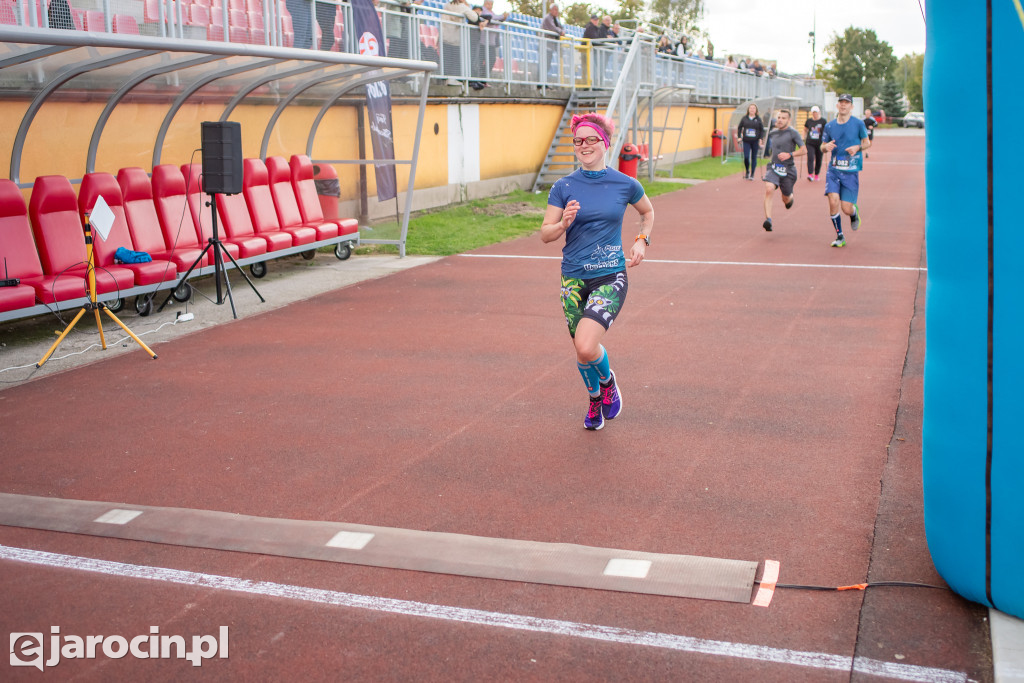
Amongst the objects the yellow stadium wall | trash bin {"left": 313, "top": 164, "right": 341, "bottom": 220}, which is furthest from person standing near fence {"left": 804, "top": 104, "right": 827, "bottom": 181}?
trash bin {"left": 313, "top": 164, "right": 341, "bottom": 220}

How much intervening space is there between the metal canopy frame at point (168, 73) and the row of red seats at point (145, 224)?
2.10 ft

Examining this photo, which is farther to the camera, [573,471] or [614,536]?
[573,471]

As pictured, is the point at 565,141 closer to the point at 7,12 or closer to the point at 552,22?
the point at 552,22

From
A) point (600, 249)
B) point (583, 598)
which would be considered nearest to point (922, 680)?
point (583, 598)

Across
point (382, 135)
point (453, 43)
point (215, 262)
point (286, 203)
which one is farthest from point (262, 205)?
point (453, 43)

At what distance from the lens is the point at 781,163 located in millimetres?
16469

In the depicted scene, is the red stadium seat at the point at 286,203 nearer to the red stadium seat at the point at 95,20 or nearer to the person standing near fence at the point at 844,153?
the red stadium seat at the point at 95,20

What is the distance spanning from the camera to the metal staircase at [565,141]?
2544 centimetres

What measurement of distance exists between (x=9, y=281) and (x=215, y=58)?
11.5ft

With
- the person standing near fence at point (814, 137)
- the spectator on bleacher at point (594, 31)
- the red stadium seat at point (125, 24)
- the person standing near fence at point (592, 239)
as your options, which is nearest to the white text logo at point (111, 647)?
Result: the person standing near fence at point (592, 239)

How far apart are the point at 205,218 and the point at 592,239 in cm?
746

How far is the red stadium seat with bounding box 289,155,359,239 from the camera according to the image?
14031 mm

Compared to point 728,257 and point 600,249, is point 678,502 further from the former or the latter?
point 728,257

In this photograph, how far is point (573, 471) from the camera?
5793 millimetres
